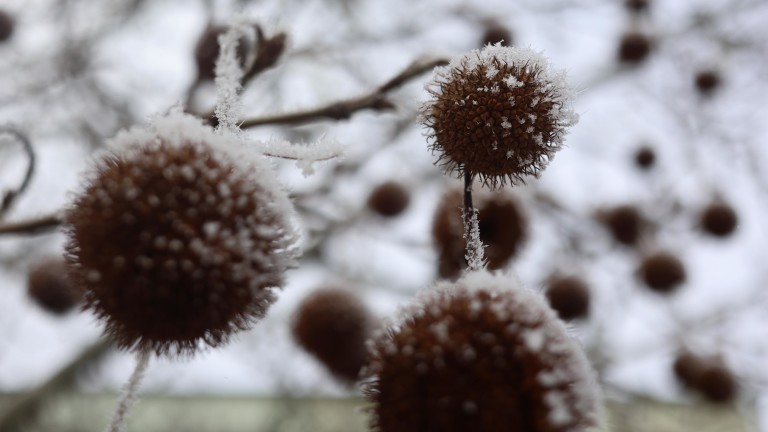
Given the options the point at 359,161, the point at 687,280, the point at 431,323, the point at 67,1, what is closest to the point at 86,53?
the point at 67,1

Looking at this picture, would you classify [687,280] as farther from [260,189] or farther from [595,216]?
[260,189]

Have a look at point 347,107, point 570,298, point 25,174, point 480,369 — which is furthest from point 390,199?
point 480,369

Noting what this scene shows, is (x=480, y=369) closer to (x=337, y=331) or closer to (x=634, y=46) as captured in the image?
(x=337, y=331)

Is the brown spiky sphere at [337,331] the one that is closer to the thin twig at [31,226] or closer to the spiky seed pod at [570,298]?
the spiky seed pod at [570,298]

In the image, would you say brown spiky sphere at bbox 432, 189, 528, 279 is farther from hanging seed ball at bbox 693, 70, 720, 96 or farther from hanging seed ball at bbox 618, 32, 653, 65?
hanging seed ball at bbox 693, 70, 720, 96

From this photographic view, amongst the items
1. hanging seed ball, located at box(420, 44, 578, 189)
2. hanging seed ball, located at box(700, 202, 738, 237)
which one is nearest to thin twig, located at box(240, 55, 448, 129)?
hanging seed ball, located at box(420, 44, 578, 189)

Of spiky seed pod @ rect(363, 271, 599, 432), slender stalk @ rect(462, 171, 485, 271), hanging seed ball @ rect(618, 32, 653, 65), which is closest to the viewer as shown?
spiky seed pod @ rect(363, 271, 599, 432)
